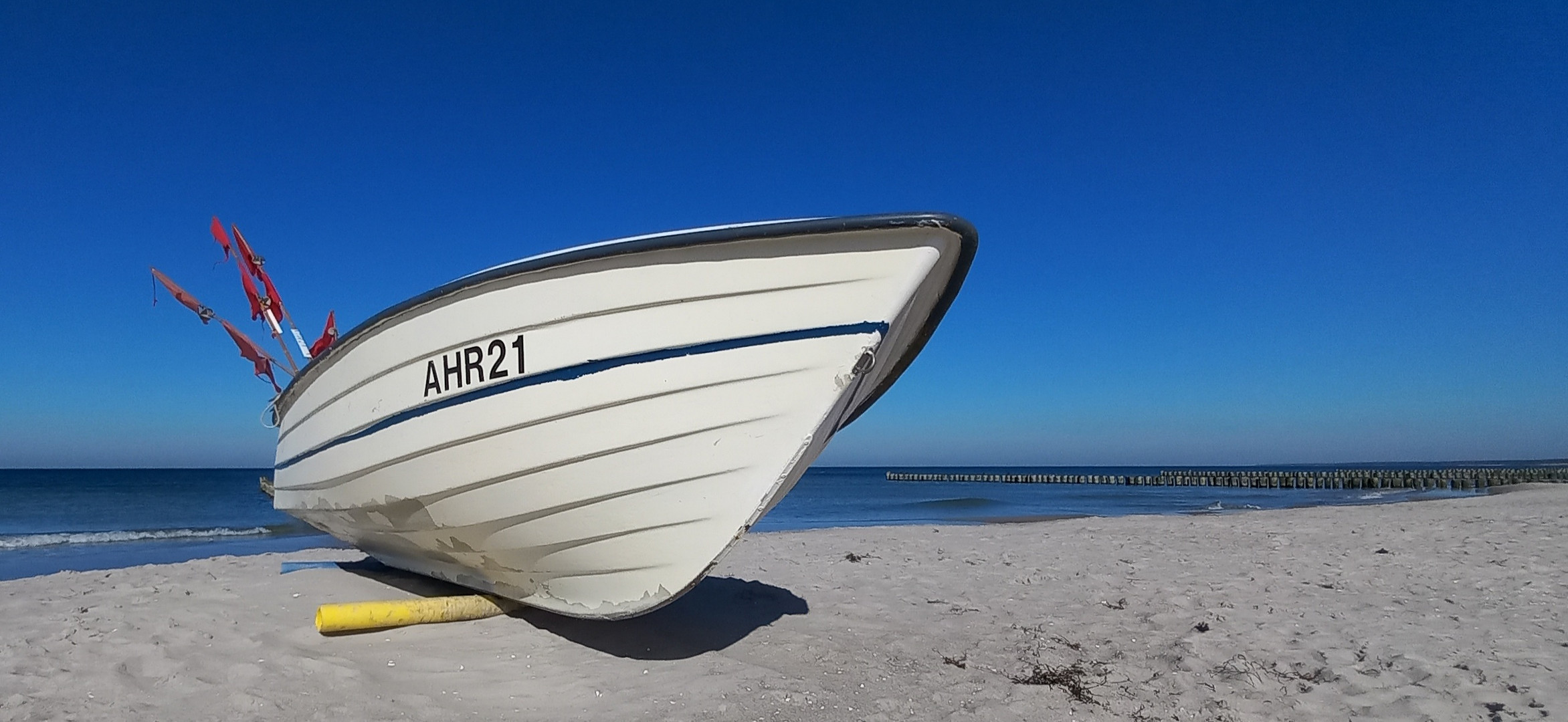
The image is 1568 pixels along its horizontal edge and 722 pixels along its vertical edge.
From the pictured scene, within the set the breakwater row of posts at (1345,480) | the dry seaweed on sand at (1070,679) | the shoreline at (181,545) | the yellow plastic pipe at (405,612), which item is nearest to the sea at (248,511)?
the shoreline at (181,545)

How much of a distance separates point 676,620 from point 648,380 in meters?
2.01

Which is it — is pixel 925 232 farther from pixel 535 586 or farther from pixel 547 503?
pixel 535 586

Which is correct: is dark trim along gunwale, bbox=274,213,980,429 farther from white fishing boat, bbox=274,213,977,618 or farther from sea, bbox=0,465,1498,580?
sea, bbox=0,465,1498,580

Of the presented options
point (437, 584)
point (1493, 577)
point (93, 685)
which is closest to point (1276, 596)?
point (1493, 577)

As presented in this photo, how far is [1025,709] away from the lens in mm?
3389

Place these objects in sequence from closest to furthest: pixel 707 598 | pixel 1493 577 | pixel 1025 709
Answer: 1. pixel 1025 709
2. pixel 707 598
3. pixel 1493 577

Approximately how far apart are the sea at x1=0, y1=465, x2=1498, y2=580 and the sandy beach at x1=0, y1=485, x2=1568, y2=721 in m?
7.46

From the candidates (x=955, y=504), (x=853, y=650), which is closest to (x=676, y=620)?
(x=853, y=650)

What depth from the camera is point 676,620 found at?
4770mm

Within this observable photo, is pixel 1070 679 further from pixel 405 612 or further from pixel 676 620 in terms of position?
pixel 405 612

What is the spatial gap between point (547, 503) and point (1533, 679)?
14.5 ft

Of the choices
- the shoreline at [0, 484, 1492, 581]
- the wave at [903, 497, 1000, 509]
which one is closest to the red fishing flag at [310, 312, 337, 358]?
the shoreline at [0, 484, 1492, 581]

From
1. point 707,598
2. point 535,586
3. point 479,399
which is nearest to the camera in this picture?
point 479,399

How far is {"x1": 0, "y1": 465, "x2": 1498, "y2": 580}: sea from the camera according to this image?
13.0m
